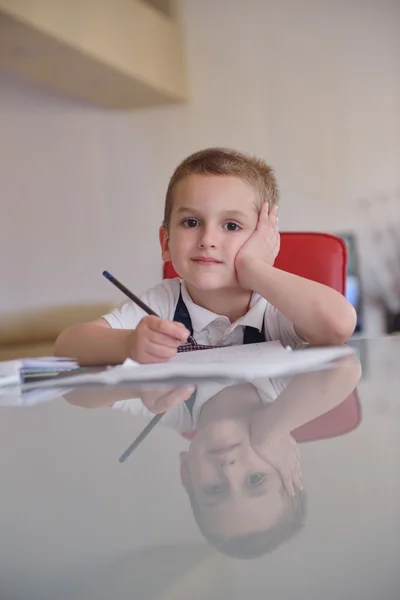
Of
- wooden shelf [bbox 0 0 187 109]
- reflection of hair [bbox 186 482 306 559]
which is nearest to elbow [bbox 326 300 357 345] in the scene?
reflection of hair [bbox 186 482 306 559]

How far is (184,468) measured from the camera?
0.34 metres

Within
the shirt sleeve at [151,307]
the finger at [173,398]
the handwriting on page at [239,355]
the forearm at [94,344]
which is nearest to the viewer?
the finger at [173,398]

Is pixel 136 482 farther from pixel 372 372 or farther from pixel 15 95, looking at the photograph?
pixel 15 95

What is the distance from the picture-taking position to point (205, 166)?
1272 mm

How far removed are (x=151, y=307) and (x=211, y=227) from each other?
0.20 metres

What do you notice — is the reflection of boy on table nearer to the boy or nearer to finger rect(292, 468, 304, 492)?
finger rect(292, 468, 304, 492)

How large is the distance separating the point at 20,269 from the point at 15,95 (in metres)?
1.14

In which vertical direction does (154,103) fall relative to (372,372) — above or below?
above

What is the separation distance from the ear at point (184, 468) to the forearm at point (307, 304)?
75 centimetres

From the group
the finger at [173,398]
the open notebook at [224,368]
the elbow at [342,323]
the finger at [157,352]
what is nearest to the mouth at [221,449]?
the finger at [173,398]

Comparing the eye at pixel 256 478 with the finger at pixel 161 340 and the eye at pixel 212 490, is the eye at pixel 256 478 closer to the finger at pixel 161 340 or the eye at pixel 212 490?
the eye at pixel 212 490

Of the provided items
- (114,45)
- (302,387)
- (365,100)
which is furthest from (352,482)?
(365,100)

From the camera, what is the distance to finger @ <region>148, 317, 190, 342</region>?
860mm

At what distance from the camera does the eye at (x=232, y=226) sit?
1238 mm
